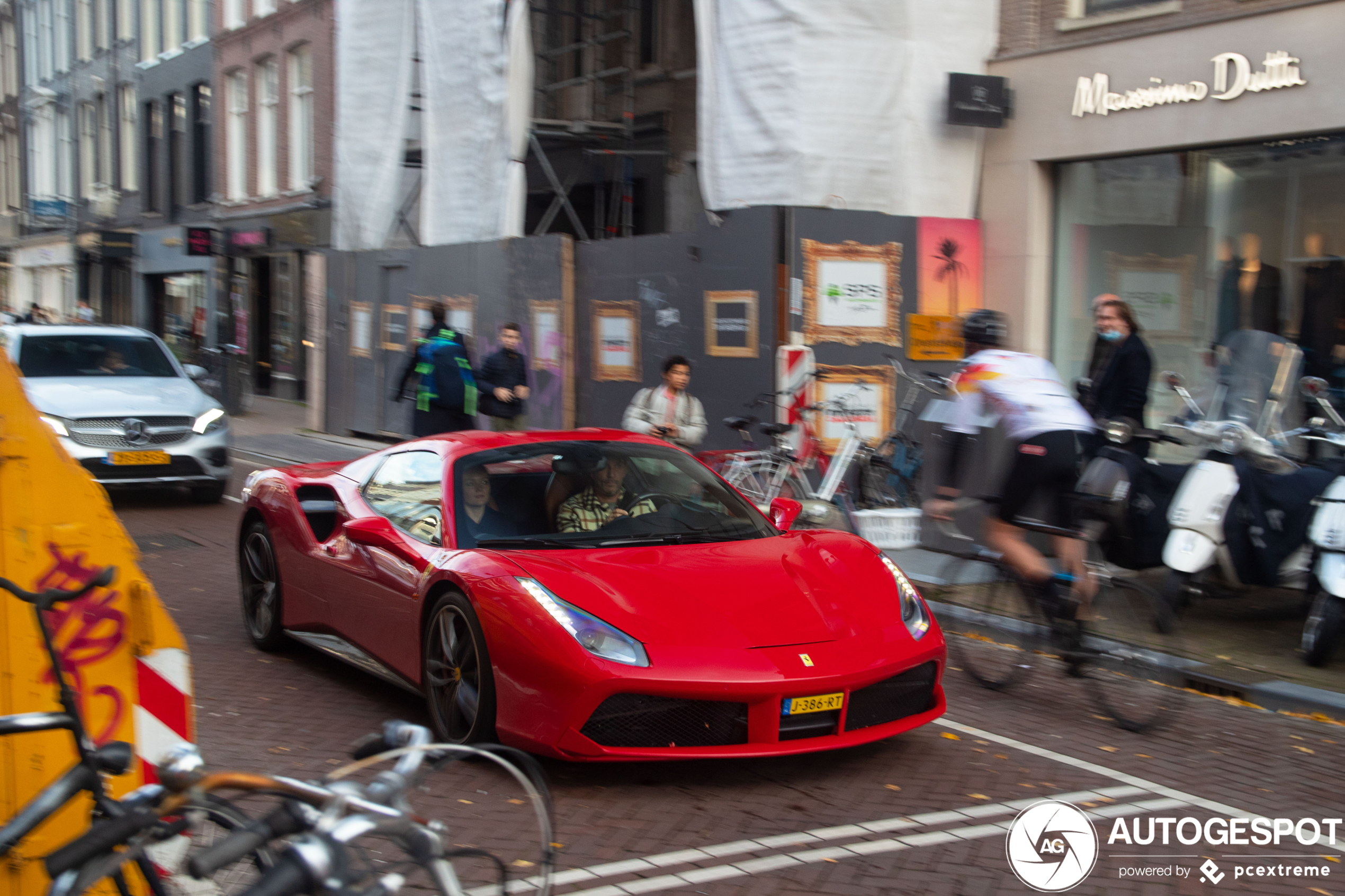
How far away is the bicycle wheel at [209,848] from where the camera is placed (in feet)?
7.05

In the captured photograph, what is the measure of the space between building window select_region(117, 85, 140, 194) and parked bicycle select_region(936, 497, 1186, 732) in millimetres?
38094

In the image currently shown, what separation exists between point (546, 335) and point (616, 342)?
1343mm

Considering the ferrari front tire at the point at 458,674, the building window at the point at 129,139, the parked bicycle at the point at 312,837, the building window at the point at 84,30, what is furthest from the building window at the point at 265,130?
the parked bicycle at the point at 312,837

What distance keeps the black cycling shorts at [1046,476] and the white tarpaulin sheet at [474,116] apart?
41.6 feet

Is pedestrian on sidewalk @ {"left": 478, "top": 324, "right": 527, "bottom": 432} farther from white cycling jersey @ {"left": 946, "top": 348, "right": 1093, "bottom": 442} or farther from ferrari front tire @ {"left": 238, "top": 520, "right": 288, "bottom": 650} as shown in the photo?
white cycling jersey @ {"left": 946, "top": 348, "right": 1093, "bottom": 442}

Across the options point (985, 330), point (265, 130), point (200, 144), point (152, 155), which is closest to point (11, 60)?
point (152, 155)

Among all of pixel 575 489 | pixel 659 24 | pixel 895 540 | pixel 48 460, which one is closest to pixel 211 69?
pixel 659 24

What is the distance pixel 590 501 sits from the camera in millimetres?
5957

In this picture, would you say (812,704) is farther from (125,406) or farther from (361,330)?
(361,330)

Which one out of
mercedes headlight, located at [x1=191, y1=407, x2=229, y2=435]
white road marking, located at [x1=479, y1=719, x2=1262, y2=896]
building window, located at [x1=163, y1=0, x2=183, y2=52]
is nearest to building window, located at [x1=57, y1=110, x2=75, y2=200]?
building window, located at [x1=163, y1=0, x2=183, y2=52]

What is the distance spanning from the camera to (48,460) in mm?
2975

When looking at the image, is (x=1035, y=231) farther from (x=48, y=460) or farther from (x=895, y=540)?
(x=48, y=460)

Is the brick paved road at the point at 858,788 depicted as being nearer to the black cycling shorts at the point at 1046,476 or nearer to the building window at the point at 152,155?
the black cycling shorts at the point at 1046,476

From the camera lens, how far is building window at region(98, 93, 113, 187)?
136ft
